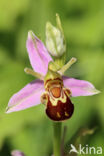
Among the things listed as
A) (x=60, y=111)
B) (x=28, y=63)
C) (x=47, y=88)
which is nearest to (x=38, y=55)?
(x=47, y=88)

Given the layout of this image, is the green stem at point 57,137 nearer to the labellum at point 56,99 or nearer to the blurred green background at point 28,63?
the labellum at point 56,99

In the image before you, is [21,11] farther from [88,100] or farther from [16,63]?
[88,100]

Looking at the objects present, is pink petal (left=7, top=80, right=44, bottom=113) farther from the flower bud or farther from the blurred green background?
the blurred green background

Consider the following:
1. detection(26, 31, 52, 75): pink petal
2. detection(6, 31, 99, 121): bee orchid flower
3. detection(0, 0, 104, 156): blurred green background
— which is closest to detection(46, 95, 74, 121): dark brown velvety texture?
detection(6, 31, 99, 121): bee orchid flower

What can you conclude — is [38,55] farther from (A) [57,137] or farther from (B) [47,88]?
(A) [57,137]

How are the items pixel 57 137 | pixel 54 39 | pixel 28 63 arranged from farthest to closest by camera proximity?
pixel 28 63
pixel 57 137
pixel 54 39

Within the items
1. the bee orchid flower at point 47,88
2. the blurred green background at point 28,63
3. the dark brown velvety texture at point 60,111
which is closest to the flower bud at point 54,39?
the bee orchid flower at point 47,88
